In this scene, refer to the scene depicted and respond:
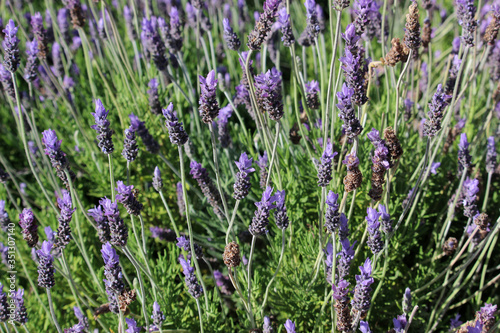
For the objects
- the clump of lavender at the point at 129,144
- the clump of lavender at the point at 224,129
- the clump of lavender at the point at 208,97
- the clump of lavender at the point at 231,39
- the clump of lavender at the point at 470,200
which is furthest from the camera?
the clump of lavender at the point at 224,129

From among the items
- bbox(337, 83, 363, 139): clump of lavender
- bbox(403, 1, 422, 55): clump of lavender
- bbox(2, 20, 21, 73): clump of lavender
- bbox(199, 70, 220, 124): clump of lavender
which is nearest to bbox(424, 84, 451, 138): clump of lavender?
bbox(403, 1, 422, 55): clump of lavender

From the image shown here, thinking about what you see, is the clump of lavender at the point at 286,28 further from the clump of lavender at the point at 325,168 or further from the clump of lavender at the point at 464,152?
the clump of lavender at the point at 464,152

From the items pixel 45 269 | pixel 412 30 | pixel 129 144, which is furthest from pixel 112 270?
pixel 412 30

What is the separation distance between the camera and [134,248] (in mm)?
2105

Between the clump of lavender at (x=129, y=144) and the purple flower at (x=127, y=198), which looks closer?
the purple flower at (x=127, y=198)

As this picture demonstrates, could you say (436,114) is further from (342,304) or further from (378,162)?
(342,304)

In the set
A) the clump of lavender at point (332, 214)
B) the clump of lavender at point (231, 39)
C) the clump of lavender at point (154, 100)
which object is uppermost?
the clump of lavender at point (231, 39)

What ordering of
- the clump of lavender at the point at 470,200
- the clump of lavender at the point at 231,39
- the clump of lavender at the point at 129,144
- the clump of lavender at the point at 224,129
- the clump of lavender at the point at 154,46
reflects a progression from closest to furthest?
the clump of lavender at the point at 129,144
the clump of lavender at the point at 470,200
the clump of lavender at the point at 231,39
the clump of lavender at the point at 224,129
the clump of lavender at the point at 154,46

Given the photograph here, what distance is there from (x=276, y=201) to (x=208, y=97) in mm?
410

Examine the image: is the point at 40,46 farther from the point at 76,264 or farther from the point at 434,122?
the point at 434,122

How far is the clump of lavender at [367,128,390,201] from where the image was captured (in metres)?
1.42

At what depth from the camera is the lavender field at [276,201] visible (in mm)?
1433

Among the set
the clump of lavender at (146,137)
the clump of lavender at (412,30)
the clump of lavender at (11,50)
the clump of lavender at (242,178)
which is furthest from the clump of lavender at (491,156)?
the clump of lavender at (11,50)

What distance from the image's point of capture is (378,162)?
143cm
